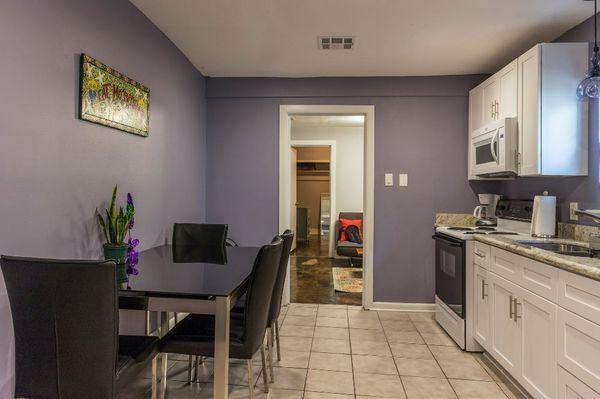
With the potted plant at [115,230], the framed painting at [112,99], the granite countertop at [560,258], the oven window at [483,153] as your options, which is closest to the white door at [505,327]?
the granite countertop at [560,258]

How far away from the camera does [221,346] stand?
1.48 metres

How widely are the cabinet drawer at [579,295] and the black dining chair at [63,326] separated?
1809 mm

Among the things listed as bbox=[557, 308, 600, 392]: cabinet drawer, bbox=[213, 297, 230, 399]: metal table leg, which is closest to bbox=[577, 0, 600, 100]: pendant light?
bbox=[557, 308, 600, 392]: cabinet drawer

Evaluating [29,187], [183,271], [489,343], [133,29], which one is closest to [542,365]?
[489,343]

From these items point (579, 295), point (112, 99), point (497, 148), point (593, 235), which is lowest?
point (579, 295)

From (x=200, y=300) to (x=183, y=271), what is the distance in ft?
1.37

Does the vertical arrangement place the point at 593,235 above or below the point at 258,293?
above

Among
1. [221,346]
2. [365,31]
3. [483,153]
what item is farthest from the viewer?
[483,153]

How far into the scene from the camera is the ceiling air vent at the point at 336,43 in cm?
270

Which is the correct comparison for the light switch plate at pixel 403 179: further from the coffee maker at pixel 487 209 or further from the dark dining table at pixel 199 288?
the dark dining table at pixel 199 288

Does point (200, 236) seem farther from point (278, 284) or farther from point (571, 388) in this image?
point (571, 388)

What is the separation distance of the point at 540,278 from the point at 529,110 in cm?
123

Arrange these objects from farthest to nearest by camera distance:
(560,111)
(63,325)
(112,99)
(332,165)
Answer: (332,165)
(560,111)
(112,99)
(63,325)

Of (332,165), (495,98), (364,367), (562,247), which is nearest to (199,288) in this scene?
(364,367)
